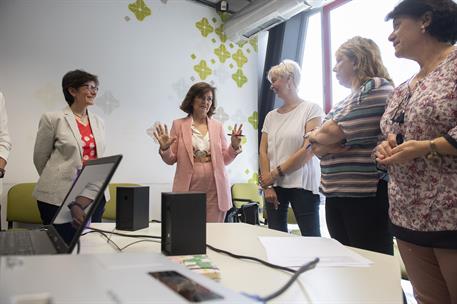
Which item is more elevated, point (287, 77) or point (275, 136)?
point (287, 77)

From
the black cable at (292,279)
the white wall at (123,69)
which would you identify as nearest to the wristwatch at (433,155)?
the black cable at (292,279)

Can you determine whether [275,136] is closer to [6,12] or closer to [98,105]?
[98,105]

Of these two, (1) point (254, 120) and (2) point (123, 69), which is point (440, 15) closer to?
(2) point (123, 69)

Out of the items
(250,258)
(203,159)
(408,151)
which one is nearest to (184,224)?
(250,258)

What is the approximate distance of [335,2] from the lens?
3770 millimetres

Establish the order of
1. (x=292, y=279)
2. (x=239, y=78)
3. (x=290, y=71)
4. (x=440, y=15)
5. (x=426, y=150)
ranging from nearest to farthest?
(x=292, y=279) < (x=426, y=150) < (x=440, y=15) < (x=290, y=71) < (x=239, y=78)

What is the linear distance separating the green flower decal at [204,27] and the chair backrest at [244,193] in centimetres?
183

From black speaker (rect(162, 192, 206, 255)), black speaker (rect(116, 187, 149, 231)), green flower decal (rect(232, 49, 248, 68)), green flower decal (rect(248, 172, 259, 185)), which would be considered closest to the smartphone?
black speaker (rect(162, 192, 206, 255))

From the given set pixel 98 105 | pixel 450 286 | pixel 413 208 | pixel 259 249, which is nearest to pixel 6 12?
pixel 98 105

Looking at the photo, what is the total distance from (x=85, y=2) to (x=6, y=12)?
0.68 meters

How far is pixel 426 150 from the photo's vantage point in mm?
1074

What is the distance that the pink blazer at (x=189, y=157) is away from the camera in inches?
82.9

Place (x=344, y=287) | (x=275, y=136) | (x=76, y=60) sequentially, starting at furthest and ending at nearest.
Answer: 1. (x=76, y=60)
2. (x=275, y=136)
3. (x=344, y=287)

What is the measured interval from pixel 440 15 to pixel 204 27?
3213mm
